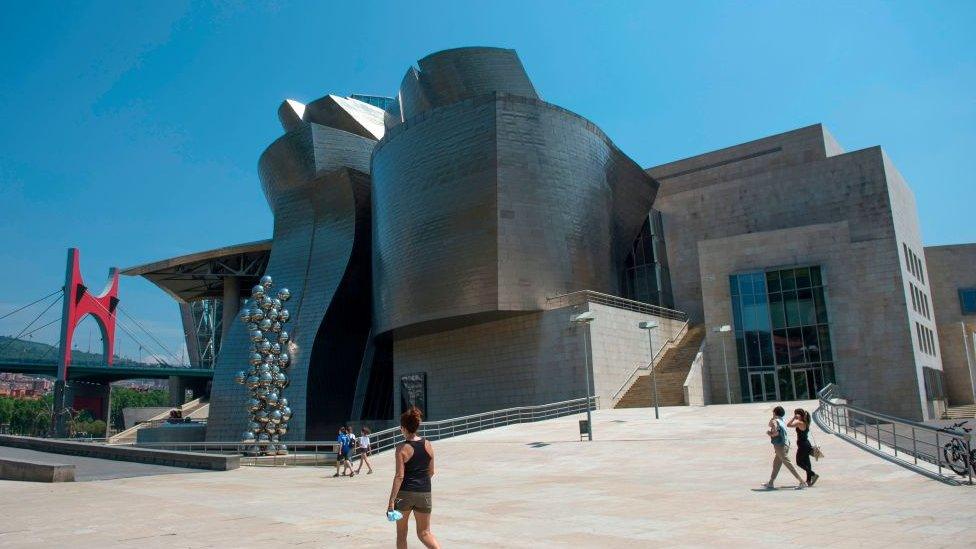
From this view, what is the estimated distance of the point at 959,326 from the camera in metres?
44.3

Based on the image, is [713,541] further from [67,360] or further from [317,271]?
[67,360]

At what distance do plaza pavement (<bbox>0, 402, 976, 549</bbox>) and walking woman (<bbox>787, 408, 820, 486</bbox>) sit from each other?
0.20 m

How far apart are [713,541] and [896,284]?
1194 inches

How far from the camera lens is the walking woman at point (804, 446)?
432 inches

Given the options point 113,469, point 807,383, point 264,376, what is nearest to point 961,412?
point 807,383

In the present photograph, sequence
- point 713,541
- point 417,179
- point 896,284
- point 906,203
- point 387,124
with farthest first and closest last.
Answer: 1. point 387,124
2. point 906,203
3. point 417,179
4. point 896,284
5. point 713,541

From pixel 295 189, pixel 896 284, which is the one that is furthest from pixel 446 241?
pixel 896 284

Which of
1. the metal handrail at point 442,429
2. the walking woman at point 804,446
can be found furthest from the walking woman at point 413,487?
the metal handrail at point 442,429

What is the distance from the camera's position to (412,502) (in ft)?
19.1

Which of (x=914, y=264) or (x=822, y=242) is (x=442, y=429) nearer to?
(x=822, y=242)

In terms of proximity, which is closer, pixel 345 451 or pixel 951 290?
pixel 345 451

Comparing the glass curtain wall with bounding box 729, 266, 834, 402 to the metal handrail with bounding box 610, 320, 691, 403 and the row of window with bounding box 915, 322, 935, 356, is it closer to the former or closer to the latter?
the metal handrail with bounding box 610, 320, 691, 403

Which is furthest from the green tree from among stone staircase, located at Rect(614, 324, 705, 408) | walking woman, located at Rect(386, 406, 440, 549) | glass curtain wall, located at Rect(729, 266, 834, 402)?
walking woman, located at Rect(386, 406, 440, 549)

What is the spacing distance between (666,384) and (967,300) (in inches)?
1183
